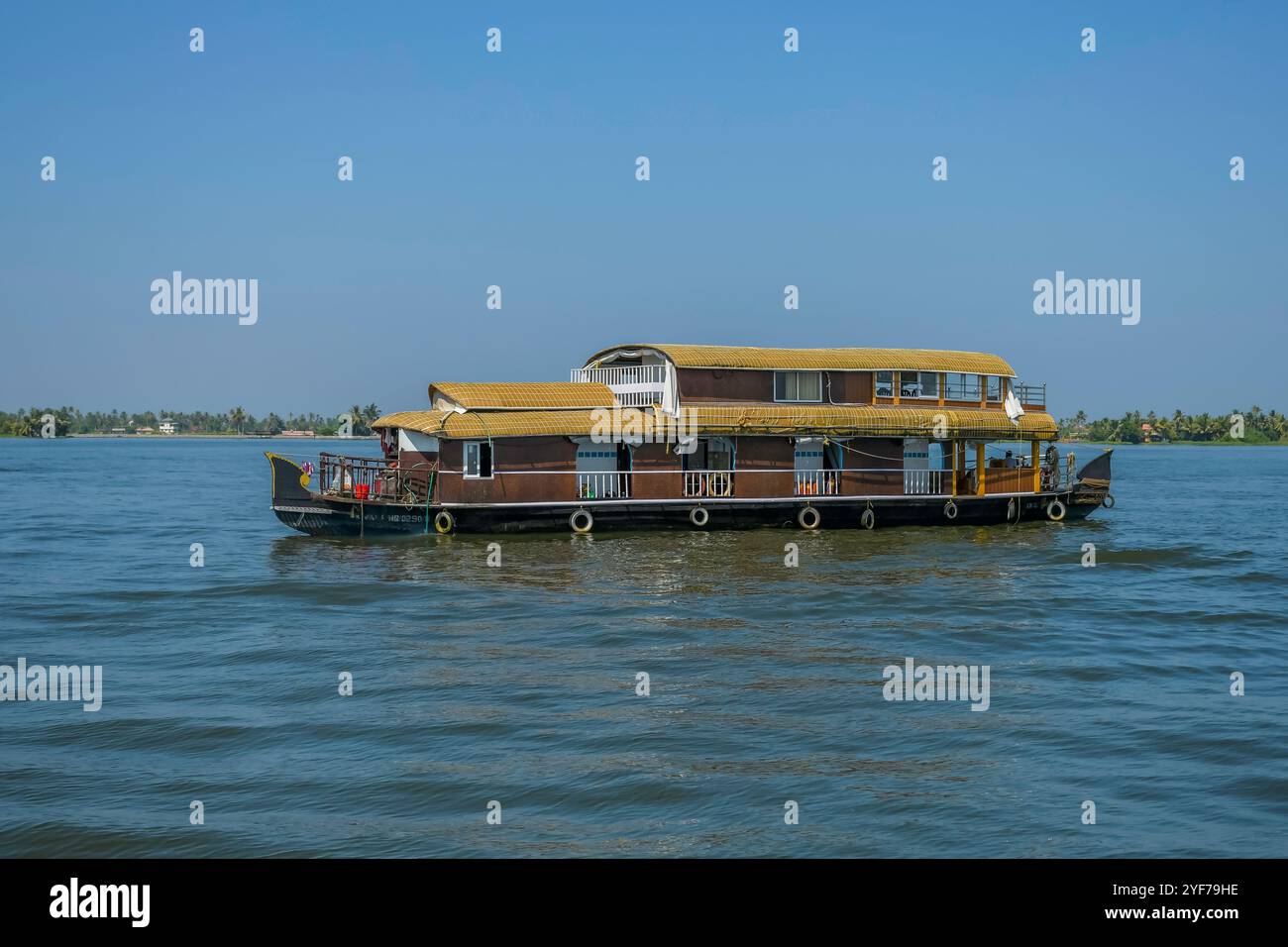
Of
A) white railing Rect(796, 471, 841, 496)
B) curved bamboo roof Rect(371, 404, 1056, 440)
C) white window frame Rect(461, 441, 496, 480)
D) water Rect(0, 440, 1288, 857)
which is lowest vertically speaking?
water Rect(0, 440, 1288, 857)

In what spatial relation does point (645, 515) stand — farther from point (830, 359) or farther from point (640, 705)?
point (640, 705)

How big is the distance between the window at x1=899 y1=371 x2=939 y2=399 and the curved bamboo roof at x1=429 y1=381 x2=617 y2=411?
9538 mm

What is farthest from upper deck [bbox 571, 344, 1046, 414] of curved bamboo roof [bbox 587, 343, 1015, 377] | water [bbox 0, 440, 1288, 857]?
water [bbox 0, 440, 1288, 857]

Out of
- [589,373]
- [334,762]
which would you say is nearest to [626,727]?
[334,762]

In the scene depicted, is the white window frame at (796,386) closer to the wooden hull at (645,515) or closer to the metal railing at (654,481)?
the metal railing at (654,481)

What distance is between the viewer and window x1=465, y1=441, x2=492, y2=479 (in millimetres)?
33094

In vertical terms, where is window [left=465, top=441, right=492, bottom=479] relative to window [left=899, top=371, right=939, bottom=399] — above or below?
below

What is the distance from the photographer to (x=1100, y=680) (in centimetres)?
1859

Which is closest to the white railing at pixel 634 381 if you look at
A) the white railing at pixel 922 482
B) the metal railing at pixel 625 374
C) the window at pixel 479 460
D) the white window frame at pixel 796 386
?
the metal railing at pixel 625 374

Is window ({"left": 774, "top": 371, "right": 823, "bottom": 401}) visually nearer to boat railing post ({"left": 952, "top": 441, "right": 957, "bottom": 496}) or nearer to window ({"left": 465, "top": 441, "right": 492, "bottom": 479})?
boat railing post ({"left": 952, "top": 441, "right": 957, "bottom": 496})

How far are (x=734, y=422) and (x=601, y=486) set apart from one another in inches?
172

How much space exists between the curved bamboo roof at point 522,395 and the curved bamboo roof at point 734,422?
0.31 meters

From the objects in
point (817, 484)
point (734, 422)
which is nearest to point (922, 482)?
point (817, 484)

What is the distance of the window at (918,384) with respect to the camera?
37594 mm
